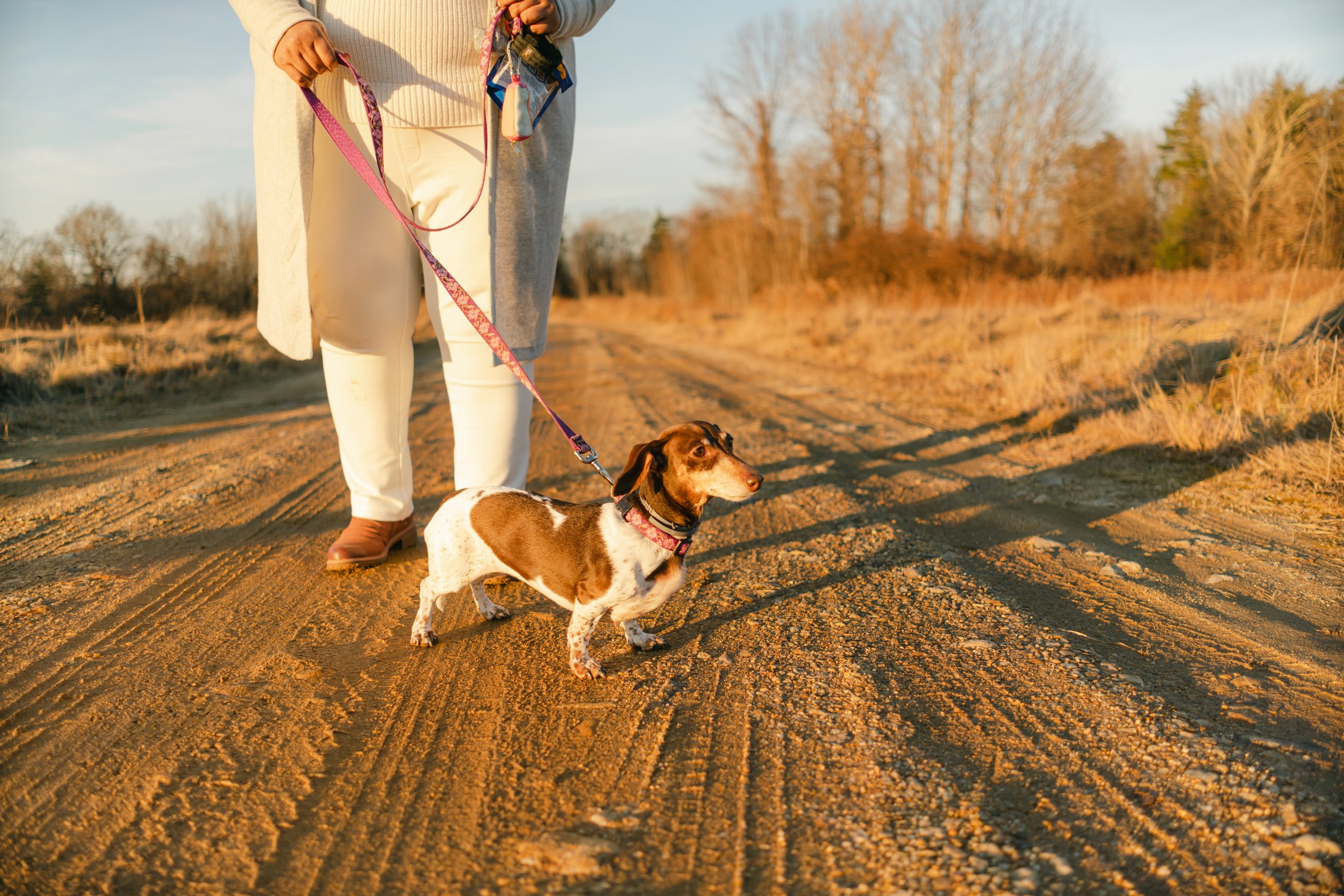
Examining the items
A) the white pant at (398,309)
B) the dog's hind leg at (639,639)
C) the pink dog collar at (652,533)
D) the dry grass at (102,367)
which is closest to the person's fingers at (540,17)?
the white pant at (398,309)

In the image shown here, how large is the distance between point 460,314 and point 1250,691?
9.23 feet

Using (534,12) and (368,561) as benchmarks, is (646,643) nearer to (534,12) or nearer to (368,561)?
(368,561)

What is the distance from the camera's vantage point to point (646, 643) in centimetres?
249

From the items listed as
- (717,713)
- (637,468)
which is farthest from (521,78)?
(717,713)

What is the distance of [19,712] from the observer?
203 centimetres

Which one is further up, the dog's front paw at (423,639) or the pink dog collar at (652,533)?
the pink dog collar at (652,533)

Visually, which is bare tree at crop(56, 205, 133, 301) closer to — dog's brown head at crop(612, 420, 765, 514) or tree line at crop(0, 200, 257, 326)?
tree line at crop(0, 200, 257, 326)

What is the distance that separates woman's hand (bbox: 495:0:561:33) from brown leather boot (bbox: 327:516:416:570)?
2002 mm

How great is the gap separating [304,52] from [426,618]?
188cm

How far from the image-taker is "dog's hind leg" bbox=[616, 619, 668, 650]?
8.17 feet

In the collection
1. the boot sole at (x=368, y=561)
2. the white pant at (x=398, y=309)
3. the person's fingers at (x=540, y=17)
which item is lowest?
the boot sole at (x=368, y=561)

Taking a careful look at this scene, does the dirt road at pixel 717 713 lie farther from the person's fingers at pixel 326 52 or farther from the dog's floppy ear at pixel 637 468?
the person's fingers at pixel 326 52

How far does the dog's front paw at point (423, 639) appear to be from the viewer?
8.25 ft

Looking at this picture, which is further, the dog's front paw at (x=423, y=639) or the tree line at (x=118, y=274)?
the tree line at (x=118, y=274)
